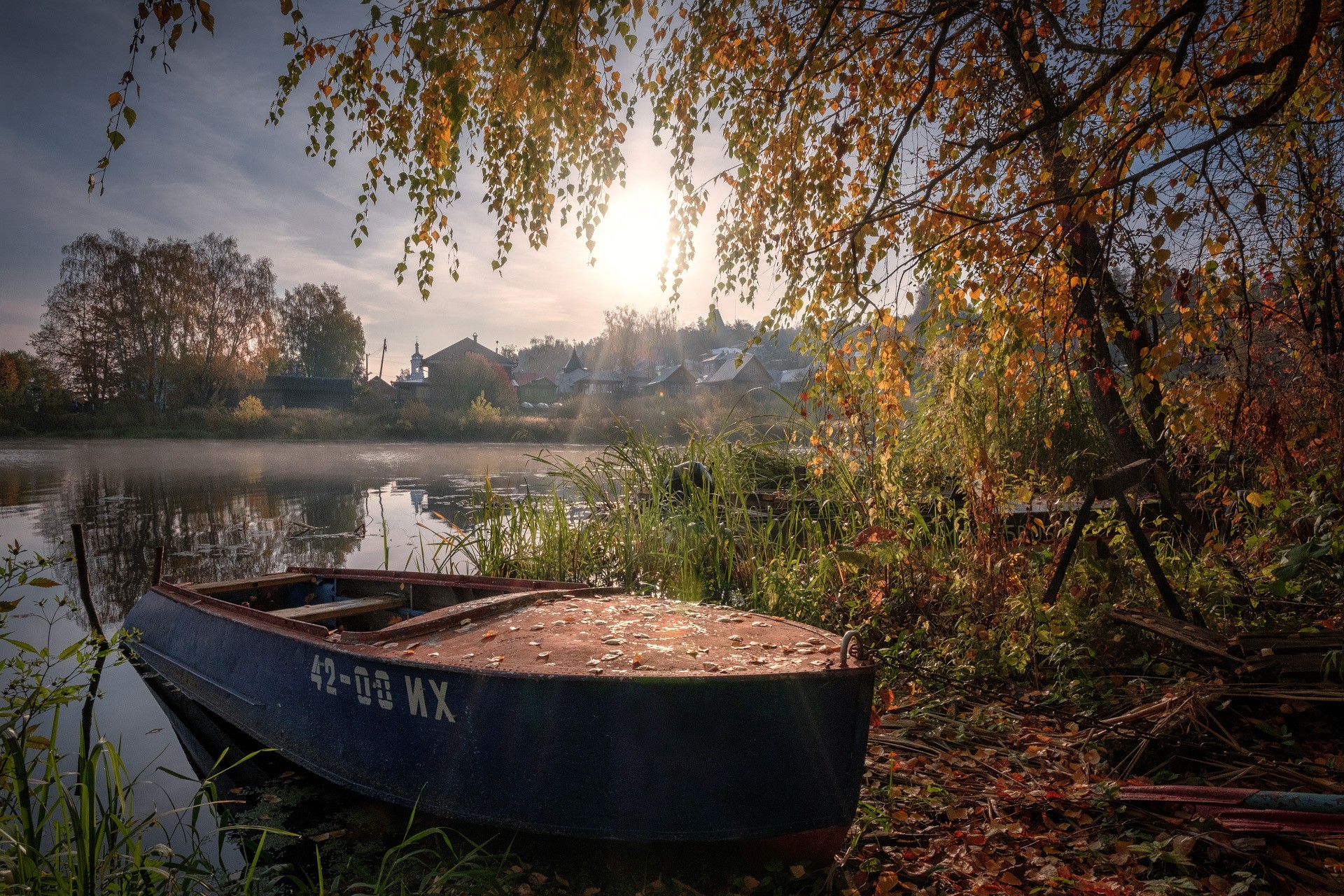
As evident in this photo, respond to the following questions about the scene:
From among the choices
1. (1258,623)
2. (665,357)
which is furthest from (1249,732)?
(665,357)

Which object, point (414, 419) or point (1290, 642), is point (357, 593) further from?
point (414, 419)

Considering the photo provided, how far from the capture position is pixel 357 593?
6.28 metres

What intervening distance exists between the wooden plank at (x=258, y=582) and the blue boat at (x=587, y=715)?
78.6 inches

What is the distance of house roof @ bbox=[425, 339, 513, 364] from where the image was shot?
64500 millimetres

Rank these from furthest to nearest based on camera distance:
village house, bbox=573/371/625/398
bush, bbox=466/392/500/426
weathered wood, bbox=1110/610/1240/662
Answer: village house, bbox=573/371/625/398
bush, bbox=466/392/500/426
weathered wood, bbox=1110/610/1240/662

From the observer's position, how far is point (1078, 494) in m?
6.10

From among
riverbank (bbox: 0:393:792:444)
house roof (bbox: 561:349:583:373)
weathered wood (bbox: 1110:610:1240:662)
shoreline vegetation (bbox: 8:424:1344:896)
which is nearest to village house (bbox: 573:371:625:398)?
house roof (bbox: 561:349:583:373)

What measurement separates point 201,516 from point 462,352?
55.2 meters

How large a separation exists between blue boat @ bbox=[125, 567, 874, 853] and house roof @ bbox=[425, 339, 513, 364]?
196ft

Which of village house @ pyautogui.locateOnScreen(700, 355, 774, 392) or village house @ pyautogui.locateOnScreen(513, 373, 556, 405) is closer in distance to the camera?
village house @ pyautogui.locateOnScreen(700, 355, 774, 392)

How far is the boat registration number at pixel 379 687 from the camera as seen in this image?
11.0ft

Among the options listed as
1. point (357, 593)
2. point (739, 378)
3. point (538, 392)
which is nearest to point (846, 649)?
point (357, 593)

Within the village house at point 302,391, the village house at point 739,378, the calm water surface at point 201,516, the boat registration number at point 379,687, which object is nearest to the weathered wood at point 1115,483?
the boat registration number at point 379,687

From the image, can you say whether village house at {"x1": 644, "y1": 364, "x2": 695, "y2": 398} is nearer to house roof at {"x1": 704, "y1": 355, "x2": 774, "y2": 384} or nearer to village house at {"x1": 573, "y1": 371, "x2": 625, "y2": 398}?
house roof at {"x1": 704, "y1": 355, "x2": 774, "y2": 384}
